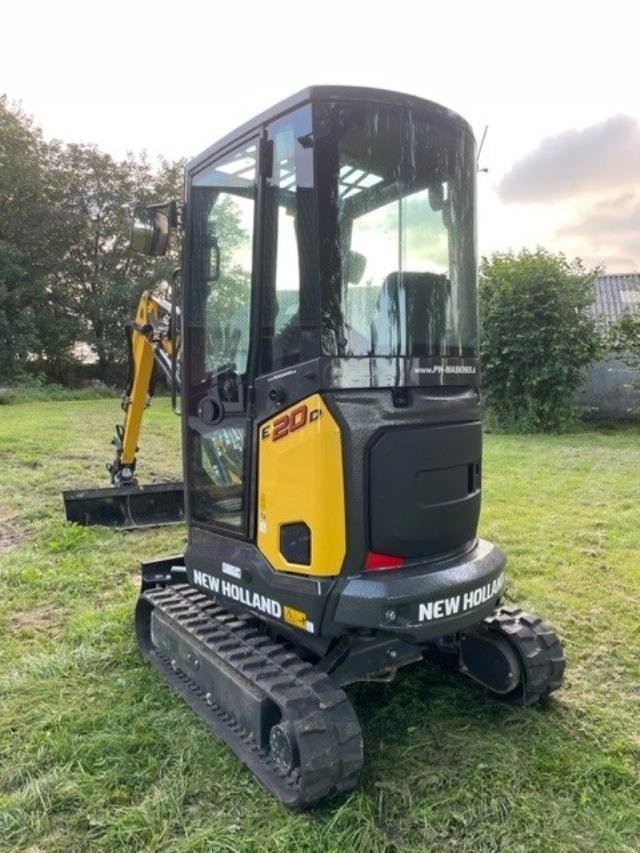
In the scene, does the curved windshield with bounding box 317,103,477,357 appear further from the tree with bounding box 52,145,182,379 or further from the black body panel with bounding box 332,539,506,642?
the tree with bounding box 52,145,182,379

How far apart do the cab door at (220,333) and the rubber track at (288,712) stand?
45 cm

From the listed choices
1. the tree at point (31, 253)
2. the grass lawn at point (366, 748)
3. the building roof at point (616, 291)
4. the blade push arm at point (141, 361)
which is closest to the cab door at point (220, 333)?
the grass lawn at point (366, 748)

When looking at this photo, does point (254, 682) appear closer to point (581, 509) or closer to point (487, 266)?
point (581, 509)

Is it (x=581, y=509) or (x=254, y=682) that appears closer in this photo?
(x=254, y=682)

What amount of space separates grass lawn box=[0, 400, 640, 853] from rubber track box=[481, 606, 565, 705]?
0.09m

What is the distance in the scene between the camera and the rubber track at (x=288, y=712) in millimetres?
2207

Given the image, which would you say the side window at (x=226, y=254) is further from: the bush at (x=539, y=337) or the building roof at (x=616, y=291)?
the building roof at (x=616, y=291)

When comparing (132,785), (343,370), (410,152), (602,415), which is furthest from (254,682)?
(602,415)

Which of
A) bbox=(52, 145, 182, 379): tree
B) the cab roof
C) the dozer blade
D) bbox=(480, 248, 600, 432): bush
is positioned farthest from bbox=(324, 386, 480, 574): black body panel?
bbox=(52, 145, 182, 379): tree

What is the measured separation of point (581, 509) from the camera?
649cm

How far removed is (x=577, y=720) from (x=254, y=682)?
1.40 m

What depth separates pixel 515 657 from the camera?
9.26 ft

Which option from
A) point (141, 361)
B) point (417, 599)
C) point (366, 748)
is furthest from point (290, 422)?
point (141, 361)

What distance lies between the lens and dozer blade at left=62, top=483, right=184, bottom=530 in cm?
567
